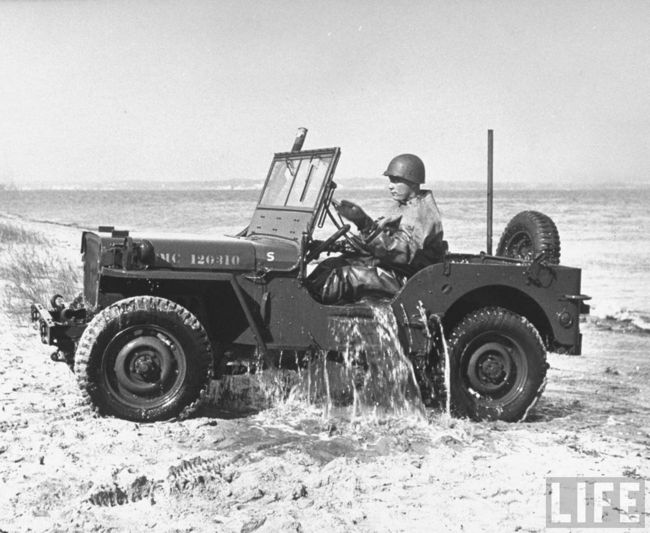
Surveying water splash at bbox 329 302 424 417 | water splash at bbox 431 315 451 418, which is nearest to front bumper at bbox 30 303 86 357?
water splash at bbox 329 302 424 417

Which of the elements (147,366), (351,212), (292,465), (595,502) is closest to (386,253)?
(351,212)

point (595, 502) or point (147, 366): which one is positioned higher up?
point (147, 366)

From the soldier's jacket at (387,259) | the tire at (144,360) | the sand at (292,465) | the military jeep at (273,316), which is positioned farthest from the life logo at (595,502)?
the tire at (144,360)

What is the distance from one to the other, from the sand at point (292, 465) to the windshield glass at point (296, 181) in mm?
1458

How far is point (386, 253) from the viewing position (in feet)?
22.8

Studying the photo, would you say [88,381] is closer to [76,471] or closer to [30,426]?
[30,426]

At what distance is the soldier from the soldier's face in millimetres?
Result: 20

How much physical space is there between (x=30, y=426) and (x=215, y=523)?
6.80ft

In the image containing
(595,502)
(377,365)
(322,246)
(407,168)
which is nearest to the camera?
(595,502)

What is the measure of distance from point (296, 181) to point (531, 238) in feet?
5.89

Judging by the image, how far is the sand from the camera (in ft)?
15.7

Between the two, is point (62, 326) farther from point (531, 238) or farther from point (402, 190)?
point (531, 238)

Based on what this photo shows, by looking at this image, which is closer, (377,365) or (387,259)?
(377,365)

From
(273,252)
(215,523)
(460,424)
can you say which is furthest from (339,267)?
(215,523)
